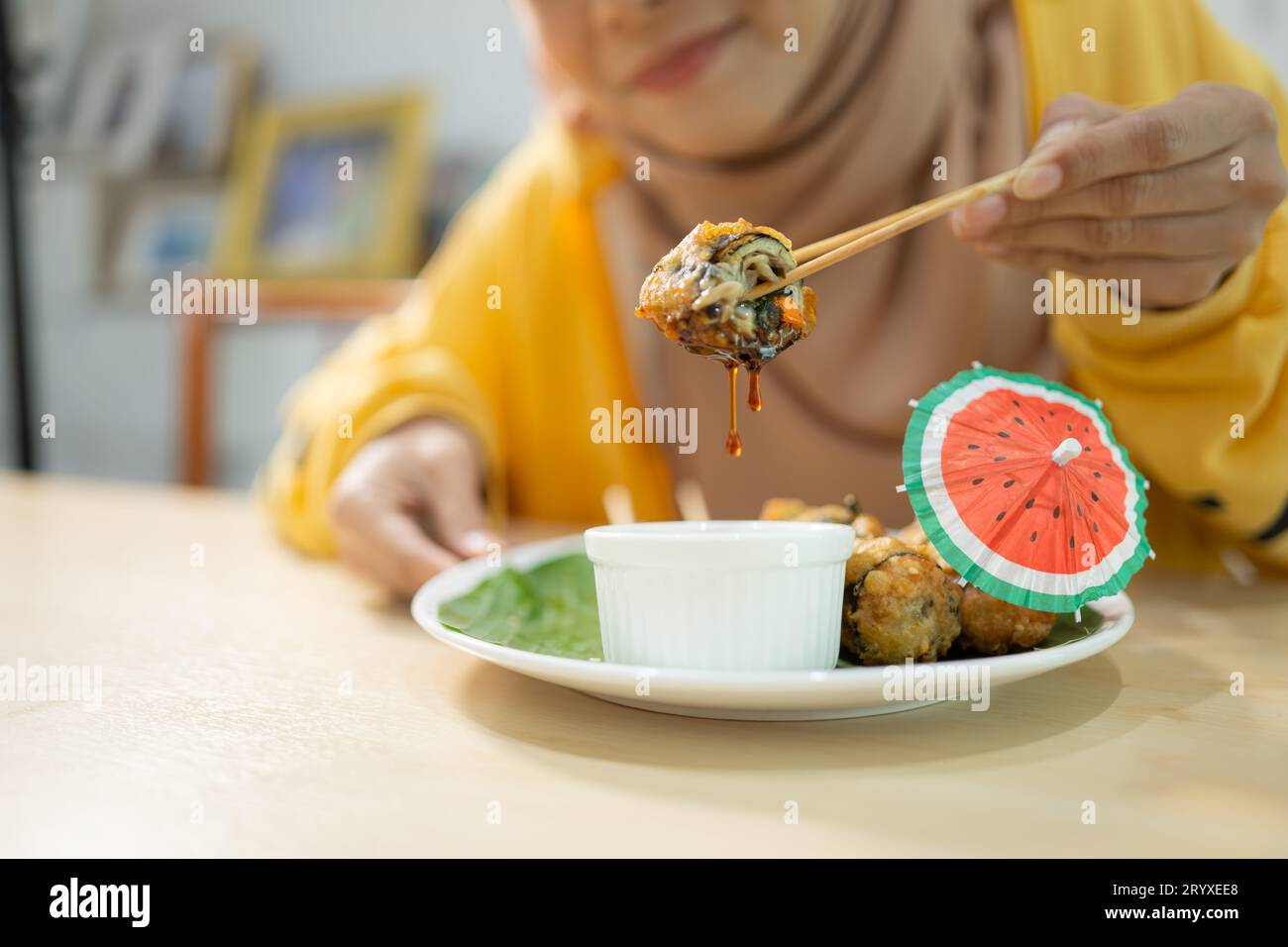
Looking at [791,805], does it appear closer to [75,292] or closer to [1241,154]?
[1241,154]

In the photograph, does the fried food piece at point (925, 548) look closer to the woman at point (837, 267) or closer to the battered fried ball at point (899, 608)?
the battered fried ball at point (899, 608)

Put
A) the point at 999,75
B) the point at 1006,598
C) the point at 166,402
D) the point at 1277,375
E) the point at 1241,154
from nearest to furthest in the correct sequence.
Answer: the point at 1006,598 → the point at 1241,154 → the point at 1277,375 → the point at 999,75 → the point at 166,402

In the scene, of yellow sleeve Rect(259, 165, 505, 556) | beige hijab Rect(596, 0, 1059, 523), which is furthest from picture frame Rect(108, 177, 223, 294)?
beige hijab Rect(596, 0, 1059, 523)

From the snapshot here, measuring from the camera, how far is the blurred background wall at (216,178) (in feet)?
8.34

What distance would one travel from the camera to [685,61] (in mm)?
1000

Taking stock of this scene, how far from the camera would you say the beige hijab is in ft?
3.60

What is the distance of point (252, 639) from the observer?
0.79 meters

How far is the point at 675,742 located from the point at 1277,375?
683mm

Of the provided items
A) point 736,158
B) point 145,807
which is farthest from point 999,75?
point 145,807

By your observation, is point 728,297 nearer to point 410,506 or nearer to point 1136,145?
point 1136,145

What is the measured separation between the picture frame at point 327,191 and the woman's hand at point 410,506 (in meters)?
1.58

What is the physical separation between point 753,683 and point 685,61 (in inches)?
28.2

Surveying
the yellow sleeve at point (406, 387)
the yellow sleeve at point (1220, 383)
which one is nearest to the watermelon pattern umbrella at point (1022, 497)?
the yellow sleeve at point (1220, 383)

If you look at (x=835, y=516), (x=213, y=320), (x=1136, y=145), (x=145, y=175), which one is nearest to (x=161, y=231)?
(x=145, y=175)
